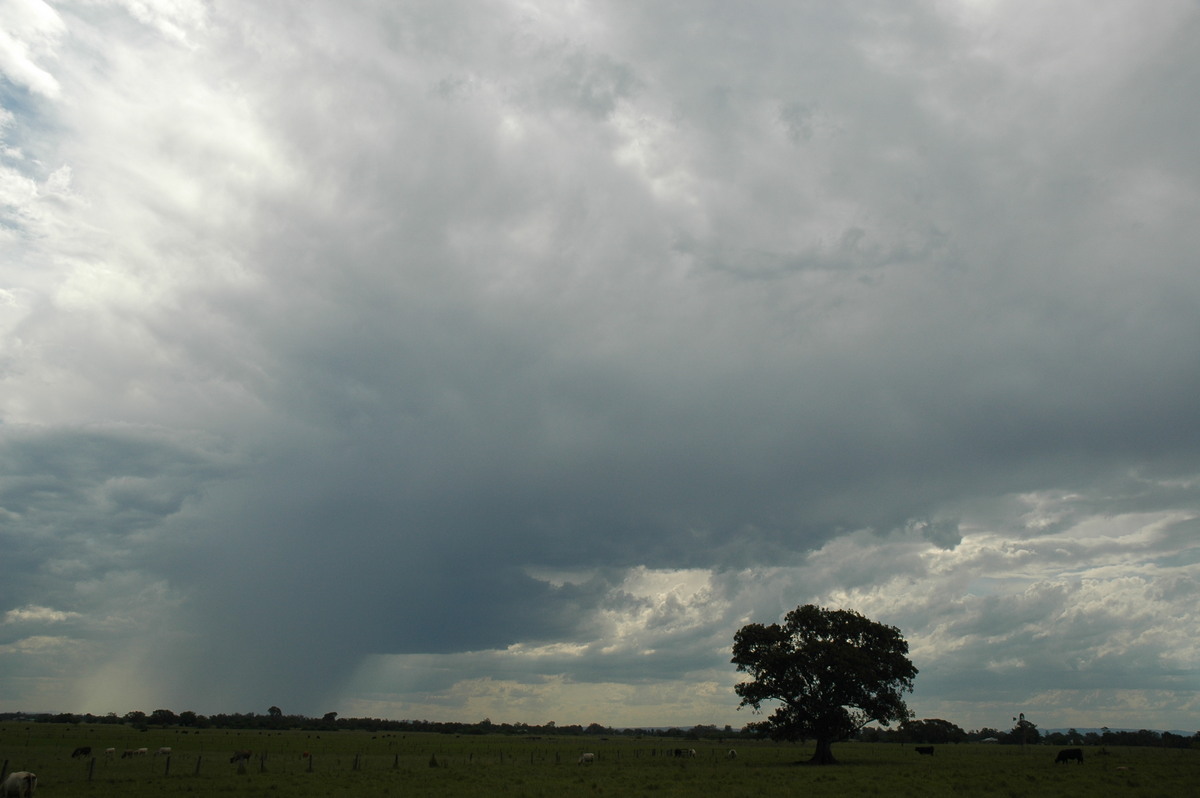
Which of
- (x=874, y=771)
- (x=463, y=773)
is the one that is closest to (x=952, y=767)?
(x=874, y=771)

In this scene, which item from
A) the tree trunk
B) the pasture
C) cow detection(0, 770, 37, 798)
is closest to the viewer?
cow detection(0, 770, 37, 798)

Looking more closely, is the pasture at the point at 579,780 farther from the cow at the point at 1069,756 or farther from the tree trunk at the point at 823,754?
the tree trunk at the point at 823,754

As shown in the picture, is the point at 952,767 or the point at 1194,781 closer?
the point at 1194,781

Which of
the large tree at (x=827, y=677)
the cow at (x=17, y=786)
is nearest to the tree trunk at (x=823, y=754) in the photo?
the large tree at (x=827, y=677)

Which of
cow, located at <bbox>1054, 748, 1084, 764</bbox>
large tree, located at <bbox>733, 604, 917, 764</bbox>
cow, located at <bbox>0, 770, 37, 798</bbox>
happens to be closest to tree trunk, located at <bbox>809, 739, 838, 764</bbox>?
large tree, located at <bbox>733, 604, 917, 764</bbox>

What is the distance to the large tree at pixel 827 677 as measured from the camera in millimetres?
72562

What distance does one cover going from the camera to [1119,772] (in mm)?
54719

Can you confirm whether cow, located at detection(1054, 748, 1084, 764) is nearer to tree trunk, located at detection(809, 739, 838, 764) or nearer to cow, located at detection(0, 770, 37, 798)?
tree trunk, located at detection(809, 739, 838, 764)

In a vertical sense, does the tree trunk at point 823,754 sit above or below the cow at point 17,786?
below

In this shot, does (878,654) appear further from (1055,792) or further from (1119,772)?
(1055,792)

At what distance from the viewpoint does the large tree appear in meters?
72.6

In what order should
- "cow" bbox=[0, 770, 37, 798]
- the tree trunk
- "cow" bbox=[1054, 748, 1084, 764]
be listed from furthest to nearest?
"cow" bbox=[1054, 748, 1084, 764], the tree trunk, "cow" bbox=[0, 770, 37, 798]

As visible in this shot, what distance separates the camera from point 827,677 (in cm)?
7300

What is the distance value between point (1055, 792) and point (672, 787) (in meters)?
21.8
